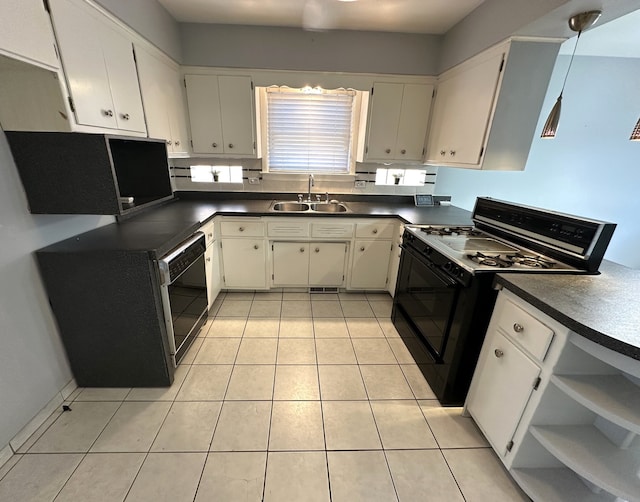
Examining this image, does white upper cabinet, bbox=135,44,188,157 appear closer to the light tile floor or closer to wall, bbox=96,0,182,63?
wall, bbox=96,0,182,63

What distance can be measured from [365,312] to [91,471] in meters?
2.11

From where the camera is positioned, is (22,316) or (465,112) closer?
(22,316)

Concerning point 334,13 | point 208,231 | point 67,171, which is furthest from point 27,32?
point 334,13

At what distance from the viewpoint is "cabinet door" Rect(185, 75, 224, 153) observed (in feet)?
8.64

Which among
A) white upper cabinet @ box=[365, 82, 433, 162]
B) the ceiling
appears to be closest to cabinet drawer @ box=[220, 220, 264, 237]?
white upper cabinet @ box=[365, 82, 433, 162]

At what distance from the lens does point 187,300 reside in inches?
75.7

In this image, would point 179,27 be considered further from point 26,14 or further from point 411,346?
point 411,346

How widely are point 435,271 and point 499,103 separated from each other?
49.9 inches

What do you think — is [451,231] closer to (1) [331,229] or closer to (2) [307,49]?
(1) [331,229]

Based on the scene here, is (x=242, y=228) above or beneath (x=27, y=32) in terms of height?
beneath

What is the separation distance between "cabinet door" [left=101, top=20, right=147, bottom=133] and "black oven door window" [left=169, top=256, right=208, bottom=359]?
1.05 meters

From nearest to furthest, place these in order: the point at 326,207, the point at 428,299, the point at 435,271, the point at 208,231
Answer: the point at 435,271 < the point at 428,299 < the point at 208,231 < the point at 326,207

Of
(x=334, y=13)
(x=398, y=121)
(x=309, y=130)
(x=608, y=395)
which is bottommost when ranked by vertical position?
(x=608, y=395)

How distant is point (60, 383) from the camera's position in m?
1.63
